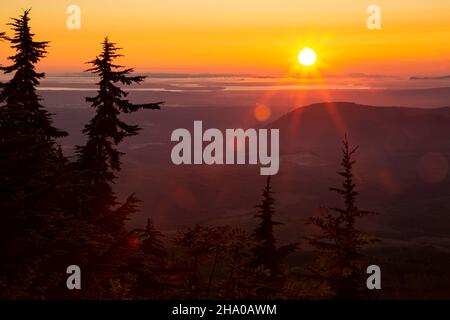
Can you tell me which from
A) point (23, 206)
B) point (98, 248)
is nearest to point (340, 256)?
point (98, 248)

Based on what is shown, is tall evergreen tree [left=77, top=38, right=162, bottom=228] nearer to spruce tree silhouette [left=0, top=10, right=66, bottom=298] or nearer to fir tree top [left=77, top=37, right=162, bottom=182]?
fir tree top [left=77, top=37, right=162, bottom=182]

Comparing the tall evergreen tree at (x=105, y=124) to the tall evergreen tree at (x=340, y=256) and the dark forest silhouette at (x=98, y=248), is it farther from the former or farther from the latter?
the tall evergreen tree at (x=340, y=256)

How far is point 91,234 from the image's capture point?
14805 mm

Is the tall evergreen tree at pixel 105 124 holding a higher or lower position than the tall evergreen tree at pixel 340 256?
higher

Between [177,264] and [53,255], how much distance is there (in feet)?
10.8

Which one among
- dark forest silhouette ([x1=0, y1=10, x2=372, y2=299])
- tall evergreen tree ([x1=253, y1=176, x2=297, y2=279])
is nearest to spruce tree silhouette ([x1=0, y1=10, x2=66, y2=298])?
dark forest silhouette ([x1=0, y1=10, x2=372, y2=299])

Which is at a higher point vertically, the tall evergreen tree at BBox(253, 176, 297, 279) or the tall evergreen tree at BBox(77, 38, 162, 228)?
the tall evergreen tree at BBox(77, 38, 162, 228)

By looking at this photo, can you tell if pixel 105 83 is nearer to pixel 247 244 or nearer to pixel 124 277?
pixel 124 277

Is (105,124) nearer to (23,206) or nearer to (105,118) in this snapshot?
(105,118)

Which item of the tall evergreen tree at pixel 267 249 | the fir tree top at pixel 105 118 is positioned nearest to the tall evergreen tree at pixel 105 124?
the fir tree top at pixel 105 118

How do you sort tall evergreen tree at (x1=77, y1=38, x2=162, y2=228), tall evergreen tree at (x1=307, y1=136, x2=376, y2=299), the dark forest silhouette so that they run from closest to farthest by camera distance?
the dark forest silhouette
tall evergreen tree at (x1=307, y1=136, x2=376, y2=299)
tall evergreen tree at (x1=77, y1=38, x2=162, y2=228)
